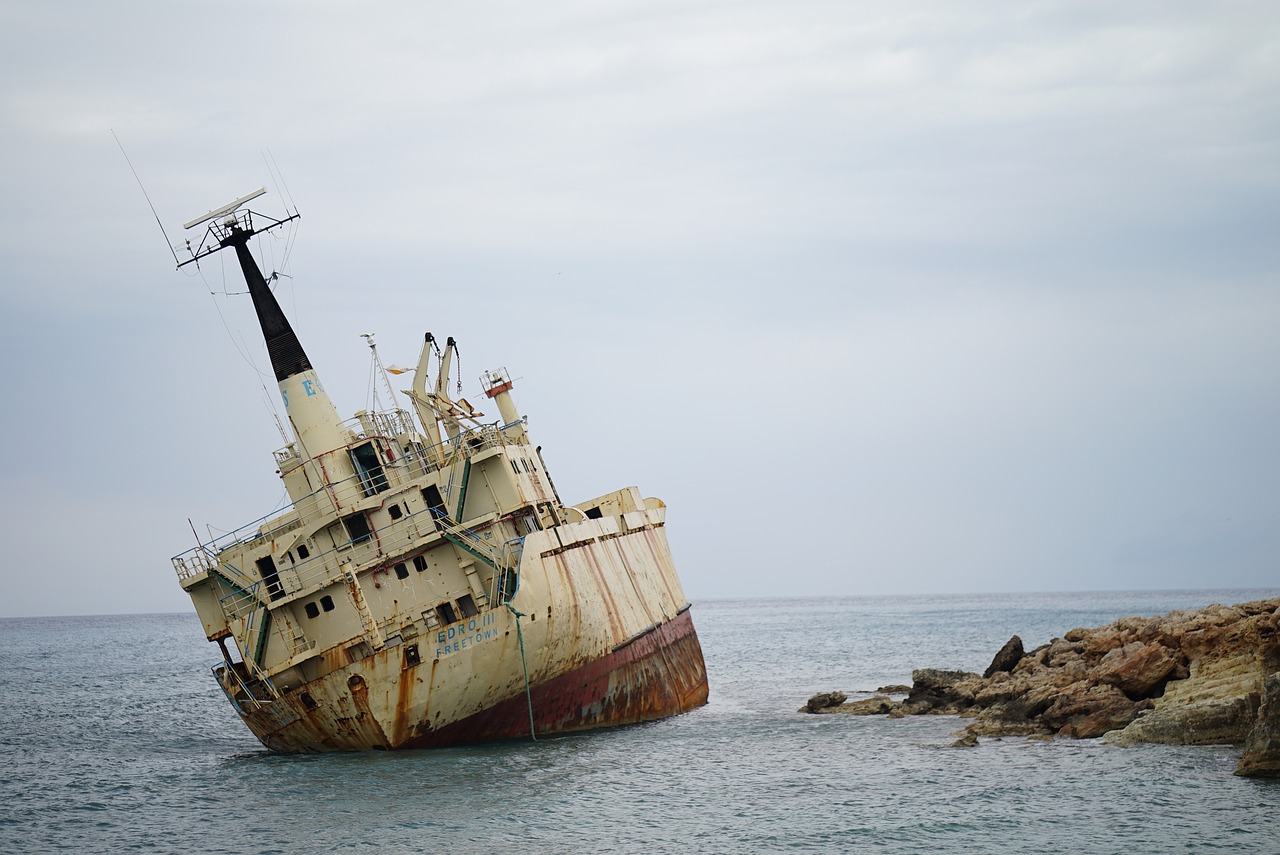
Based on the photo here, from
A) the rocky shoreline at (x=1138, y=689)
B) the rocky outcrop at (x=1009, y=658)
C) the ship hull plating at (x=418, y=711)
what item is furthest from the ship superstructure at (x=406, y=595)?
the rocky outcrop at (x=1009, y=658)

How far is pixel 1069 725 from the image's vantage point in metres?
23.6

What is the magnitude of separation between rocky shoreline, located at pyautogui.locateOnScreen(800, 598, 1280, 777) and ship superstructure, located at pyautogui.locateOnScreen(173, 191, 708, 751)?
7825 millimetres

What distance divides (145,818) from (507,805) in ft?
20.3

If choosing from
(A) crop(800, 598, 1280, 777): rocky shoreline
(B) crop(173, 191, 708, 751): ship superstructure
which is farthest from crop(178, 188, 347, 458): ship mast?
(A) crop(800, 598, 1280, 777): rocky shoreline

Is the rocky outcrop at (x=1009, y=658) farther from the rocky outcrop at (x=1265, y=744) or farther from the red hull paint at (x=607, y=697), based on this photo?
the rocky outcrop at (x=1265, y=744)

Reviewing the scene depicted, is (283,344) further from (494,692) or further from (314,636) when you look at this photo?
(494,692)

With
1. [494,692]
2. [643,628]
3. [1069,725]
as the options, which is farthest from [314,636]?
[1069,725]

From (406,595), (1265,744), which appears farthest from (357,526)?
(1265,744)

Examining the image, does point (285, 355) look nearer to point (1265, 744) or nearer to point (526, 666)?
point (526, 666)

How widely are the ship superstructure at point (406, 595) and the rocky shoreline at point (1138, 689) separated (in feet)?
25.7

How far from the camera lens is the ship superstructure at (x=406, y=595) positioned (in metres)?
21.0

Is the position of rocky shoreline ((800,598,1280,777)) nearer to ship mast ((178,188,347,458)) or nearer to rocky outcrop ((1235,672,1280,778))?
rocky outcrop ((1235,672,1280,778))

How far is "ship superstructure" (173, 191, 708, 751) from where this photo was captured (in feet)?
69.1

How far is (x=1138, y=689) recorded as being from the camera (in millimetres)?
23719
